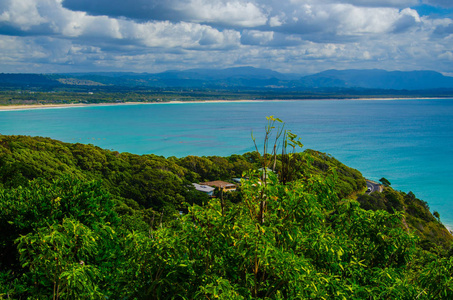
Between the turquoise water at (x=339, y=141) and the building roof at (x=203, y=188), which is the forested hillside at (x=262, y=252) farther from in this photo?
the turquoise water at (x=339, y=141)

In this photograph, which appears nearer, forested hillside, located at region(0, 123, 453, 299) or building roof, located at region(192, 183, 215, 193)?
forested hillside, located at region(0, 123, 453, 299)

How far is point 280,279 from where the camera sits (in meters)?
3.94

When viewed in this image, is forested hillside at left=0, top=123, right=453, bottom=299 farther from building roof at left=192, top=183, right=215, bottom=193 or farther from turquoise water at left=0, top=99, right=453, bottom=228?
turquoise water at left=0, top=99, right=453, bottom=228

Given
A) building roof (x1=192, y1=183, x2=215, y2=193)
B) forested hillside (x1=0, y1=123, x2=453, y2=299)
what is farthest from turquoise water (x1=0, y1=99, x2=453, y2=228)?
forested hillside (x1=0, y1=123, x2=453, y2=299)

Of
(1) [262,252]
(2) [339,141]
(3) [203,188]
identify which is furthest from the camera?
(2) [339,141]

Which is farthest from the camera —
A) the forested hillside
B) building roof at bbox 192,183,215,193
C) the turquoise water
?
the turquoise water

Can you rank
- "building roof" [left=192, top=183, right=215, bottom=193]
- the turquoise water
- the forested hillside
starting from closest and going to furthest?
the forested hillside
"building roof" [left=192, top=183, right=215, bottom=193]
the turquoise water

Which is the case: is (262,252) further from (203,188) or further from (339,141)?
(339,141)

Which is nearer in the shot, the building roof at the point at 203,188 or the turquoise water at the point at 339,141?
the building roof at the point at 203,188

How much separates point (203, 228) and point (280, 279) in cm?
102

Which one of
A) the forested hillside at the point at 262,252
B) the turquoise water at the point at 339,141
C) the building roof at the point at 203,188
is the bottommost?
the turquoise water at the point at 339,141

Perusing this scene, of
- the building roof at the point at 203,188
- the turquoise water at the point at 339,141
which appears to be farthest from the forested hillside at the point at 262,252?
the turquoise water at the point at 339,141

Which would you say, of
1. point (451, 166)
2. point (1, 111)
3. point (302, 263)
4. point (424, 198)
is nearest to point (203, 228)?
point (302, 263)

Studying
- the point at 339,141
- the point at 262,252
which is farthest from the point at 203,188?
the point at 339,141
